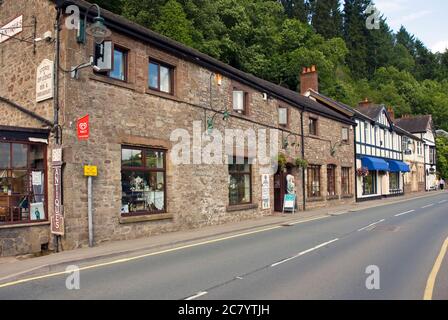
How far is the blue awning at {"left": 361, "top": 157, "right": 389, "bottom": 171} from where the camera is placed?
112 feet

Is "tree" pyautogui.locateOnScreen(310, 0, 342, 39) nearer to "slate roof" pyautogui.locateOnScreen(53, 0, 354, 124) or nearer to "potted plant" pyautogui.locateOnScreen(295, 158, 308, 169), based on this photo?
"potted plant" pyautogui.locateOnScreen(295, 158, 308, 169)

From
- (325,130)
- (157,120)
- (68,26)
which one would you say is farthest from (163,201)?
(325,130)

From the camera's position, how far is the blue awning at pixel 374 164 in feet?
112

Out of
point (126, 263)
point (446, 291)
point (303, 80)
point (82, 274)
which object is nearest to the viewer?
point (446, 291)

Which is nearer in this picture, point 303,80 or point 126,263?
point 126,263

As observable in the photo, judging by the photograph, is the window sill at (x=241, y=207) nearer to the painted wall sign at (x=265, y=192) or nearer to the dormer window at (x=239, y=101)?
the painted wall sign at (x=265, y=192)

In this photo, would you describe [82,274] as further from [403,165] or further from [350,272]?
[403,165]

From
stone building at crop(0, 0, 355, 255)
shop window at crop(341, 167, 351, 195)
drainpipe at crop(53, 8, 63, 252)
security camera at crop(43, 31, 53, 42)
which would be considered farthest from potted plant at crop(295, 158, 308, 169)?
security camera at crop(43, 31, 53, 42)

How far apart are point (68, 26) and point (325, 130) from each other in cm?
1984

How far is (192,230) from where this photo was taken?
15758 millimetres

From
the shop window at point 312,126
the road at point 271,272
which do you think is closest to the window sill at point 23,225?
the road at point 271,272

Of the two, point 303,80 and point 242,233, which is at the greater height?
point 303,80

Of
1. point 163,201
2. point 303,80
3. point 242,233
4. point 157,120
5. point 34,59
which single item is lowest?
point 242,233

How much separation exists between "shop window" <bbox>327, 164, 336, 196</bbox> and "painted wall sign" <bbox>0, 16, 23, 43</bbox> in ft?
68.6
